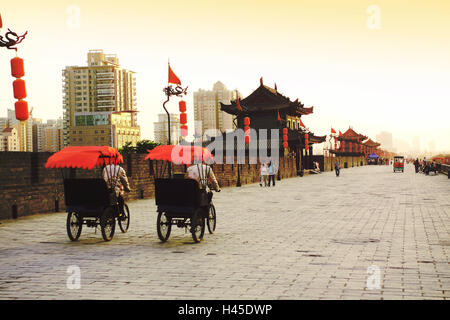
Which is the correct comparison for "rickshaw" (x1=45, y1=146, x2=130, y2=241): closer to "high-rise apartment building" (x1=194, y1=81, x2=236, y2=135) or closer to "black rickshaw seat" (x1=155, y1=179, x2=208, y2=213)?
"black rickshaw seat" (x1=155, y1=179, x2=208, y2=213)

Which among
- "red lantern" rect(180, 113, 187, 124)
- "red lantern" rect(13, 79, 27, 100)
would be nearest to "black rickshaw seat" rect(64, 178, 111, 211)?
"red lantern" rect(13, 79, 27, 100)

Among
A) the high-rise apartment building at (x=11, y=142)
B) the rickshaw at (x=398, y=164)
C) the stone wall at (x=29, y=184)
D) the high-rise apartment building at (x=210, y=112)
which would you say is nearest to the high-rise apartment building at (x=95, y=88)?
the high-rise apartment building at (x=11, y=142)

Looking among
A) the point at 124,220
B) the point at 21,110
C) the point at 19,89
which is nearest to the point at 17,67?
the point at 19,89

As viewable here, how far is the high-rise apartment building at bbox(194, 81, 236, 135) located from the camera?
434 feet

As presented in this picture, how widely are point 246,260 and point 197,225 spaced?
6.27 feet

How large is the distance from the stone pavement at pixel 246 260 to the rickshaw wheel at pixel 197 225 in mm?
158

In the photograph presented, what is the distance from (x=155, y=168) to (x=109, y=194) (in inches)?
459

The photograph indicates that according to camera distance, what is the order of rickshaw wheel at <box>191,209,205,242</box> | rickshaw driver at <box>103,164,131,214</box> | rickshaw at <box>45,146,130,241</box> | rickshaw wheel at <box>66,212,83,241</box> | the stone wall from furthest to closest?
the stone wall < rickshaw driver at <box>103,164,131,214</box> < rickshaw wheel at <box>66,212,83,241</box> < rickshaw at <box>45,146,130,241</box> < rickshaw wheel at <box>191,209,205,242</box>

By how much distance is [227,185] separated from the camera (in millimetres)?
29016

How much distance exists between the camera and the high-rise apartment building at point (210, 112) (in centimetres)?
13218

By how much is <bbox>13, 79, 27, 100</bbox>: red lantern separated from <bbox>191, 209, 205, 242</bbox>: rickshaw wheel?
6.91m

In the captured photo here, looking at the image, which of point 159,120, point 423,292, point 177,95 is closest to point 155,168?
point 177,95
